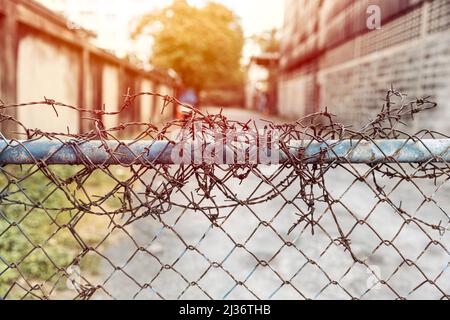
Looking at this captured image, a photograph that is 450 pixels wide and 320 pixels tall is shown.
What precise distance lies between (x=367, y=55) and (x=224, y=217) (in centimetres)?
1208

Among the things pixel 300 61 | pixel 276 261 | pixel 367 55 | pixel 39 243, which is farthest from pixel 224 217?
pixel 300 61

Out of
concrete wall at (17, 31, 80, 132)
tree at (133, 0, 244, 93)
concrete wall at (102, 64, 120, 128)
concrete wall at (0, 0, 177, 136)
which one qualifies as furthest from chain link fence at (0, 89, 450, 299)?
tree at (133, 0, 244, 93)

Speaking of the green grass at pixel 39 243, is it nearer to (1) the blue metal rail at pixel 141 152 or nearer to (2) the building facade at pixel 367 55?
(1) the blue metal rail at pixel 141 152

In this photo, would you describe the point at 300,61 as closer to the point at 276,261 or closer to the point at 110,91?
the point at 110,91

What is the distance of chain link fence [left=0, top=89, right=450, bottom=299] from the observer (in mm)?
1060

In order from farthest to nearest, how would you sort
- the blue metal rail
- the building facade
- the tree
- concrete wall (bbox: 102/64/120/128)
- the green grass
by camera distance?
the tree < concrete wall (bbox: 102/64/120/128) < the building facade < the green grass < the blue metal rail

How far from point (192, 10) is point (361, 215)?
29.5 meters

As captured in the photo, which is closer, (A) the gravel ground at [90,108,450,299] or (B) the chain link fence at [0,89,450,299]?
(B) the chain link fence at [0,89,450,299]

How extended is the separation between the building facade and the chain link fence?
623 mm

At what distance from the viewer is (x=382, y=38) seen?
433 inches

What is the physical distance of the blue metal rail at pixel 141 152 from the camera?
1.05 meters

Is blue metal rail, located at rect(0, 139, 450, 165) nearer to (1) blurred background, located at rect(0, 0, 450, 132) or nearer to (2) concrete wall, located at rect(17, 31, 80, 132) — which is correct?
(1) blurred background, located at rect(0, 0, 450, 132)

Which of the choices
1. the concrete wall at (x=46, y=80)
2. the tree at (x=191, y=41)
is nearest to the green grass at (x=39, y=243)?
the concrete wall at (x=46, y=80)

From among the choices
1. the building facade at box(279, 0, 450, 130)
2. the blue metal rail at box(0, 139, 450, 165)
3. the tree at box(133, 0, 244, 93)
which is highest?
the tree at box(133, 0, 244, 93)
